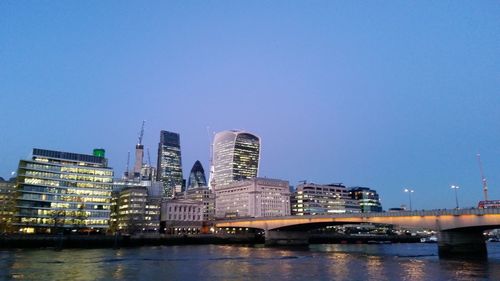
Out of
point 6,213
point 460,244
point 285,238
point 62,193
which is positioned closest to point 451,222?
point 460,244

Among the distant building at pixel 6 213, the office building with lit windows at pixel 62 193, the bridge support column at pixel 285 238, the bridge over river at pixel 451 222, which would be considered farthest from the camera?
the office building with lit windows at pixel 62 193

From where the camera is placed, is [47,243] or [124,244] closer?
[47,243]

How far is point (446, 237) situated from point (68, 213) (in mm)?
129248

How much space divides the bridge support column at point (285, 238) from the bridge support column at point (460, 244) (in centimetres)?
6081

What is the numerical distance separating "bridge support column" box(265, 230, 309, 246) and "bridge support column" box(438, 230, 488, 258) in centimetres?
6081

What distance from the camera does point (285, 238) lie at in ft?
479

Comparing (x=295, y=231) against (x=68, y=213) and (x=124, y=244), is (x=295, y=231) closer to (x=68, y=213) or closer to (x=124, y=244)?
(x=124, y=244)

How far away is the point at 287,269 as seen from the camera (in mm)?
59344

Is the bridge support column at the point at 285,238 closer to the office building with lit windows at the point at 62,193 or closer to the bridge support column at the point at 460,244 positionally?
the bridge support column at the point at 460,244

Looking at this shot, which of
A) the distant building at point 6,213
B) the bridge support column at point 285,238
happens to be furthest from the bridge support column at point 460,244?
the distant building at point 6,213

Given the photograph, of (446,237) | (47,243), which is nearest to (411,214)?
(446,237)

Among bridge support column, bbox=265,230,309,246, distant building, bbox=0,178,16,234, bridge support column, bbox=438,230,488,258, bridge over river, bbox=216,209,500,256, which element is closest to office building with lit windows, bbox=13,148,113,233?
distant building, bbox=0,178,16,234

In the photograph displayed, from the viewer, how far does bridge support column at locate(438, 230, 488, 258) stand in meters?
91.6

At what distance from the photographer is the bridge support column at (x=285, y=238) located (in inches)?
5694
